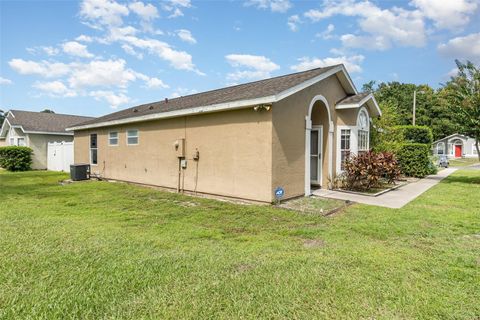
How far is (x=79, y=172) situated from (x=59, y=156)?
7.78 meters

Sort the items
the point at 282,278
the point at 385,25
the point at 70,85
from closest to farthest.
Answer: the point at 282,278
the point at 385,25
the point at 70,85

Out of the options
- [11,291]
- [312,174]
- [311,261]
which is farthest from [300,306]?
[312,174]

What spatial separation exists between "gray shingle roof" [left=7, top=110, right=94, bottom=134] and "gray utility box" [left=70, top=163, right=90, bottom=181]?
11400mm

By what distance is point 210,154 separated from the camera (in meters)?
9.25

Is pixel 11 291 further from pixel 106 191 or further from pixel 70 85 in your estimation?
pixel 70 85

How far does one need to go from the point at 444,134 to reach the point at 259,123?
5465 cm

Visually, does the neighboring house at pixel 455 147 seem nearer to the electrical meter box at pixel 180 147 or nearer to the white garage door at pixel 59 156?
the electrical meter box at pixel 180 147

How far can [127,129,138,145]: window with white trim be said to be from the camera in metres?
12.7

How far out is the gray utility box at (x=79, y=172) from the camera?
47.5ft

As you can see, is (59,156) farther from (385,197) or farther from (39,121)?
(385,197)

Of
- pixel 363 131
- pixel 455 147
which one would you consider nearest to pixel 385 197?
pixel 363 131

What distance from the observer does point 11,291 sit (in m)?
3.04

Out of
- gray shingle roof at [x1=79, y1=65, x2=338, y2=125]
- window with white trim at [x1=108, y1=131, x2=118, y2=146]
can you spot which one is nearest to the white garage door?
window with white trim at [x1=108, y1=131, x2=118, y2=146]

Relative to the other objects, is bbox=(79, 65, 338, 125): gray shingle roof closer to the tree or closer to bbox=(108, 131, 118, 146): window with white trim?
bbox=(108, 131, 118, 146): window with white trim
